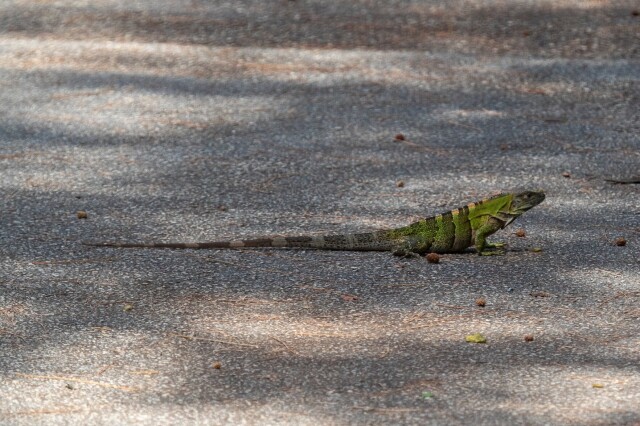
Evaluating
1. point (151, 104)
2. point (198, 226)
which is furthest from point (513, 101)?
point (198, 226)

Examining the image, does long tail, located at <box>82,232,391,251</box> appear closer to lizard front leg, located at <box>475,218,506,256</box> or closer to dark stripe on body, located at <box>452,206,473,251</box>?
dark stripe on body, located at <box>452,206,473,251</box>

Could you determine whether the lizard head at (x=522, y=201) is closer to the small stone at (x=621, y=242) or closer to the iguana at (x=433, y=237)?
the iguana at (x=433, y=237)

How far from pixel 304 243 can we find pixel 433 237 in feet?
2.29

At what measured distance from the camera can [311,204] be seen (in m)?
6.39

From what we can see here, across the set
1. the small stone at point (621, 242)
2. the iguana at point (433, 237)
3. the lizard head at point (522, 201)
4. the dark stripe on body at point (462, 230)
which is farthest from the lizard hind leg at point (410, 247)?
the small stone at point (621, 242)

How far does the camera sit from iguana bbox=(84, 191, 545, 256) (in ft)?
18.2

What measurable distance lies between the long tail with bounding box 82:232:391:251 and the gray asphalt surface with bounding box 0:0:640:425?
0.05 metres

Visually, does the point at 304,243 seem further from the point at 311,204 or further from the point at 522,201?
the point at 522,201

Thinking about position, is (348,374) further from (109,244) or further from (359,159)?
(359,159)

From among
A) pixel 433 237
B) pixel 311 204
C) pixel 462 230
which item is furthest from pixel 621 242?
pixel 311 204

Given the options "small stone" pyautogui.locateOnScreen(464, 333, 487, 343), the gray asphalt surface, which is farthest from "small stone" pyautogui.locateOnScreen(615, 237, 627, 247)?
"small stone" pyautogui.locateOnScreen(464, 333, 487, 343)

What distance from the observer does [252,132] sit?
772cm

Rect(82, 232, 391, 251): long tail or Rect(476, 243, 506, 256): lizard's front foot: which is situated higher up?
Rect(82, 232, 391, 251): long tail

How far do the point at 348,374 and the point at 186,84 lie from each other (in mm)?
4999
